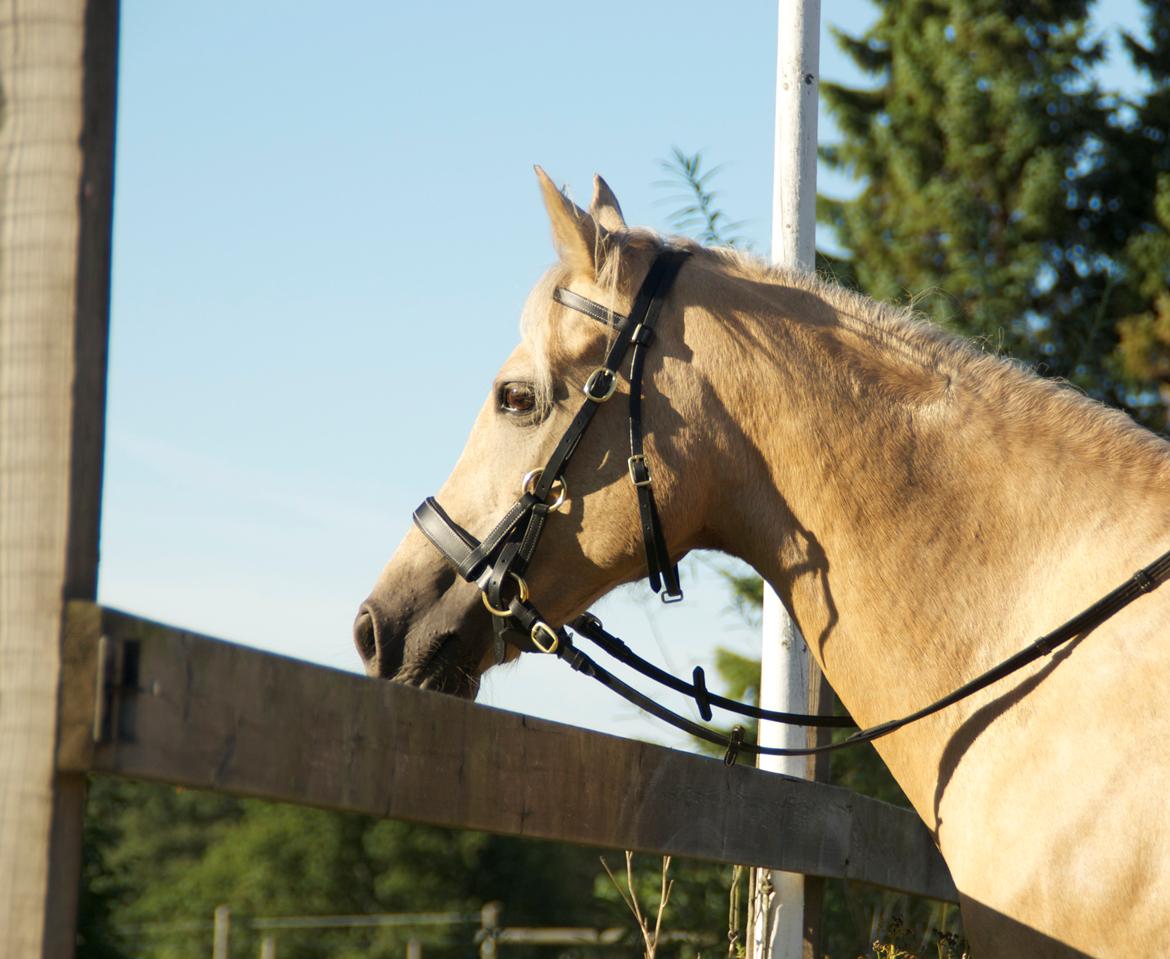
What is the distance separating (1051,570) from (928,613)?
0.87 feet

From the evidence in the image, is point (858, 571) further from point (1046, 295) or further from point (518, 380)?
point (1046, 295)

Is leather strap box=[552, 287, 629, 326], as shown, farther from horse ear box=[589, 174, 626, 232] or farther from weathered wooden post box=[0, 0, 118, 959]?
weathered wooden post box=[0, 0, 118, 959]

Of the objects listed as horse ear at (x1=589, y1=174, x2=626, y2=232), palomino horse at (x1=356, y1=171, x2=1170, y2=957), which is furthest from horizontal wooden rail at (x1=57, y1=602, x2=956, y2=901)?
horse ear at (x1=589, y1=174, x2=626, y2=232)

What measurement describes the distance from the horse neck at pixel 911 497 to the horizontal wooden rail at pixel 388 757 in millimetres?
557

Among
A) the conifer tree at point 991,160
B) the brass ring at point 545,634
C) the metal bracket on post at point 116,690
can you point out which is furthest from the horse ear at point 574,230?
the conifer tree at point 991,160

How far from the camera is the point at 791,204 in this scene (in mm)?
4492

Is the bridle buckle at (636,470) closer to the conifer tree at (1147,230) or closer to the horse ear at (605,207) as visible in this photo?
the horse ear at (605,207)

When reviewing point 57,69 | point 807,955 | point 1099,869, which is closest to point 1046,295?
→ point 807,955

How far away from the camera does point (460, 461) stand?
3000 millimetres

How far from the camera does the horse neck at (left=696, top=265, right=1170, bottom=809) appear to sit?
2.58 metres

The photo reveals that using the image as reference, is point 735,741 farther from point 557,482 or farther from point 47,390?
point 47,390

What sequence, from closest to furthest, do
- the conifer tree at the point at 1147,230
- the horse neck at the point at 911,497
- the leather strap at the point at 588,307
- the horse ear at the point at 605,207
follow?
1. the horse neck at the point at 911,497
2. the leather strap at the point at 588,307
3. the horse ear at the point at 605,207
4. the conifer tree at the point at 1147,230

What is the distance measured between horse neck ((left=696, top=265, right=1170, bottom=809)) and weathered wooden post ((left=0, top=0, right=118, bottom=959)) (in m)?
1.67

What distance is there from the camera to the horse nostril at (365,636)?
2.91 metres
